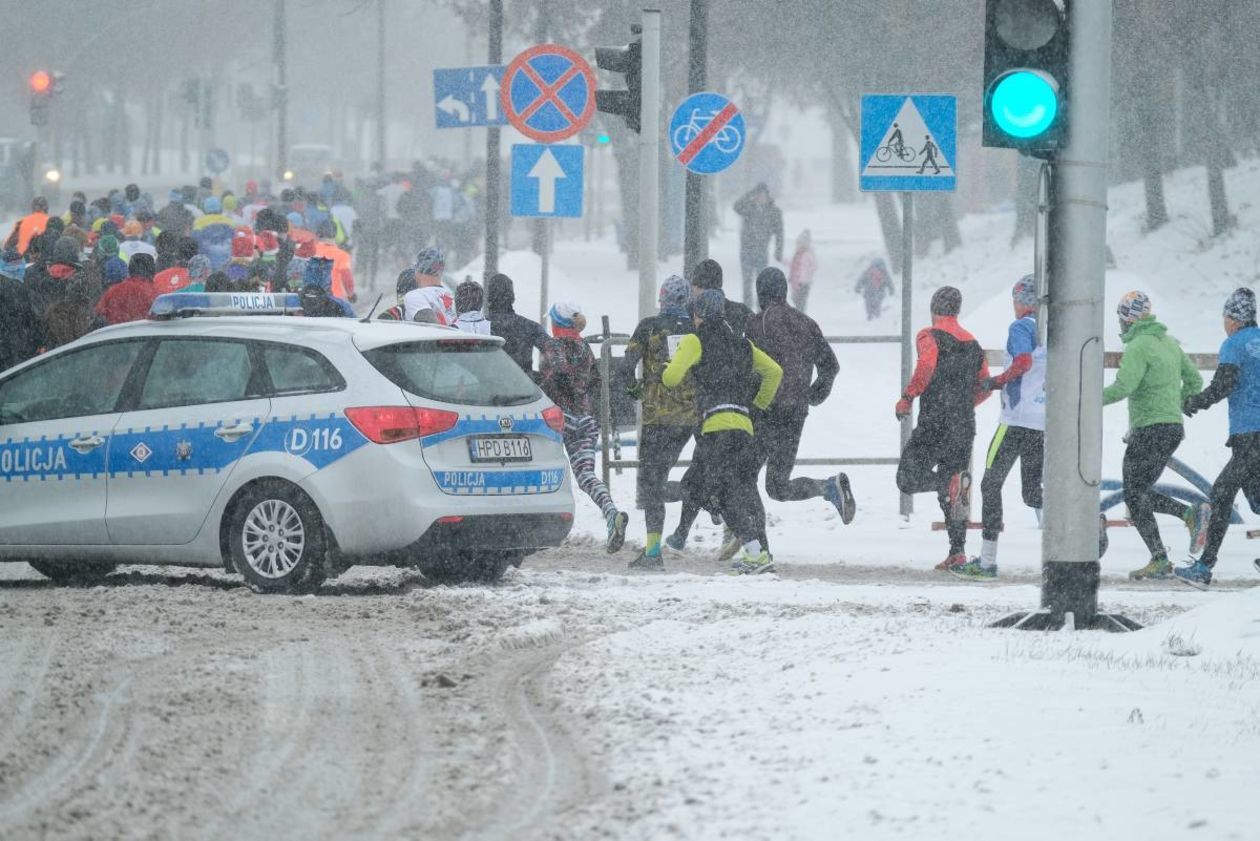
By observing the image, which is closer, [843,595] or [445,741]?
[445,741]

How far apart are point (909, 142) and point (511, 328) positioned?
325cm

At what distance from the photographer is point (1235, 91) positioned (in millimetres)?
A: 34562

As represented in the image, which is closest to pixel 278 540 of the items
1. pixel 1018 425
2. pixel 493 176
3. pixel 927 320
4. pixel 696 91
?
pixel 1018 425

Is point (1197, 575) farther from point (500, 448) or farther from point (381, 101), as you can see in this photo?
point (381, 101)

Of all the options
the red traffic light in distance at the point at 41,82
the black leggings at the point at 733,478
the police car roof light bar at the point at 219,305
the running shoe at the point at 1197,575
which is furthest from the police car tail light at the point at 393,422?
the red traffic light in distance at the point at 41,82

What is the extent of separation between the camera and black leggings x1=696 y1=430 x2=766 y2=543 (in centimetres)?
1271

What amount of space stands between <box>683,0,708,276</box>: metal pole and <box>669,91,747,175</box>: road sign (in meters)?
0.70

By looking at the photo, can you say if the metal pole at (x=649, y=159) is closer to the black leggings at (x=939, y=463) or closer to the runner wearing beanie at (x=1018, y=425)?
the black leggings at (x=939, y=463)

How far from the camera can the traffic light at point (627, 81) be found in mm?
15258

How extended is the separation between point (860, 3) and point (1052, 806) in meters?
32.5

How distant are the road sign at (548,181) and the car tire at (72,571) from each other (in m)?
5.98

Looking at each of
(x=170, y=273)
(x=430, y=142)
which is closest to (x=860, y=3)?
(x=170, y=273)

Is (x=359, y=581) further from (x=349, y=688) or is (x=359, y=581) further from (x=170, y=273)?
(x=170, y=273)

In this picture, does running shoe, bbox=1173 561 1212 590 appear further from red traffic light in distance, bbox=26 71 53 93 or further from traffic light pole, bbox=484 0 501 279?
red traffic light in distance, bbox=26 71 53 93
